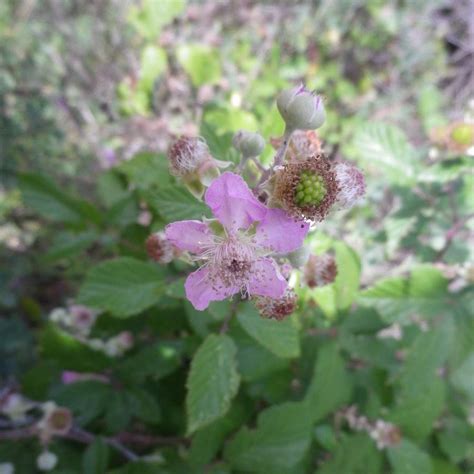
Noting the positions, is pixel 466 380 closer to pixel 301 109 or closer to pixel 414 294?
pixel 414 294

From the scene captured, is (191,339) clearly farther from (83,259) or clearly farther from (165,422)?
(83,259)

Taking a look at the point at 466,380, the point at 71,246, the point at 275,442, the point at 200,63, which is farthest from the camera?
the point at 200,63

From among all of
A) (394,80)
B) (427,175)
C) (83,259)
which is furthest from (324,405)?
(394,80)

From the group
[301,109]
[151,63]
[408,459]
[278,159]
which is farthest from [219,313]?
[151,63]

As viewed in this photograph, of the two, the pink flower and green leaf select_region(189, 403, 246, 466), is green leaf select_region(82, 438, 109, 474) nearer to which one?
green leaf select_region(189, 403, 246, 466)

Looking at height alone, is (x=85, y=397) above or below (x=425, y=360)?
below

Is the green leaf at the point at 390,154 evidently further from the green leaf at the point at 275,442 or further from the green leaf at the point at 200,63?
the green leaf at the point at 200,63

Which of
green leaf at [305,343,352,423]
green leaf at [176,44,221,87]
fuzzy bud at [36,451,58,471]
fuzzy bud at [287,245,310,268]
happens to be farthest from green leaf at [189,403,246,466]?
green leaf at [176,44,221,87]
